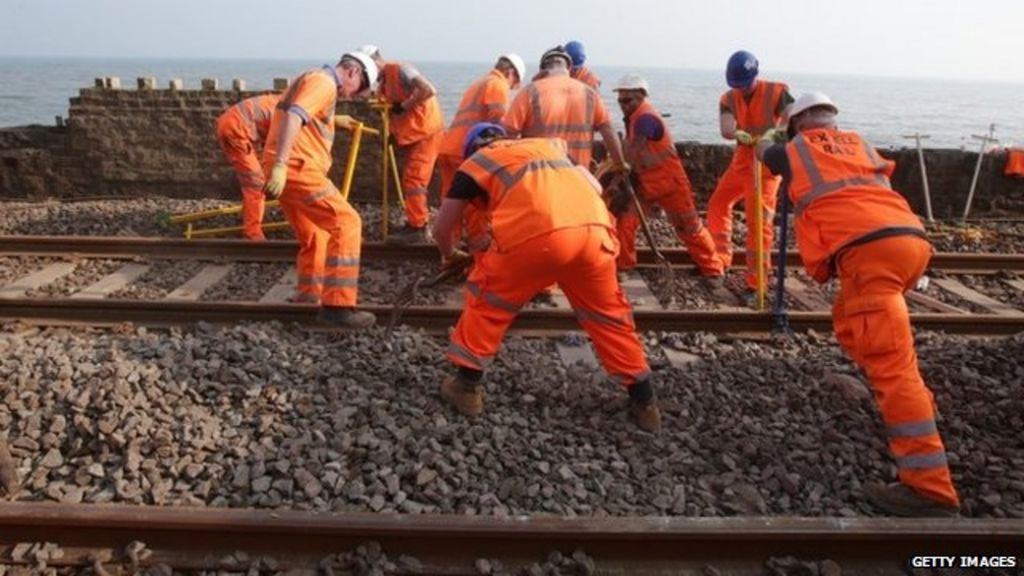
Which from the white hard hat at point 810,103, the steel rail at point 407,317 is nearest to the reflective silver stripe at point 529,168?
the white hard hat at point 810,103

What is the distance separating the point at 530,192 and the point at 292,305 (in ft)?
8.44

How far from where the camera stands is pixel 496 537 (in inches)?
128

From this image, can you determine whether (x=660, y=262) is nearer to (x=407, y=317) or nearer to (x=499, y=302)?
(x=407, y=317)

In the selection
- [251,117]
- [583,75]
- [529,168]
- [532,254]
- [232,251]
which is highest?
[583,75]

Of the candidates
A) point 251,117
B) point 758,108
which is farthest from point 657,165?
point 251,117

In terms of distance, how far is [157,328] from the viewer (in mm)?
5613

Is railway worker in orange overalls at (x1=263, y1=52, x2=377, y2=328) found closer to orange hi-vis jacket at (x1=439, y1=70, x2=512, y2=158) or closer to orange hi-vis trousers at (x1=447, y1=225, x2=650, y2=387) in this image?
orange hi-vis trousers at (x1=447, y1=225, x2=650, y2=387)

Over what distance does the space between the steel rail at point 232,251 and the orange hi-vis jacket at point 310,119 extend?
6.05 ft

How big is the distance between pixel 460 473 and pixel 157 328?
9.89 feet

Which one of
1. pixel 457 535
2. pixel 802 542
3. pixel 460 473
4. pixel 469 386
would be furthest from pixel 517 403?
pixel 802 542

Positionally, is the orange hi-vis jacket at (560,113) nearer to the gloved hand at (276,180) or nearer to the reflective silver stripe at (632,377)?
the gloved hand at (276,180)

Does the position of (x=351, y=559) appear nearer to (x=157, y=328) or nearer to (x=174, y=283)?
(x=157, y=328)

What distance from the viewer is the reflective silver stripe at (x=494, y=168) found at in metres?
3.93

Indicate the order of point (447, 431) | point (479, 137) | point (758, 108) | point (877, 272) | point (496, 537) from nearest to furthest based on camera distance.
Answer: point (496, 537)
point (877, 272)
point (447, 431)
point (479, 137)
point (758, 108)
